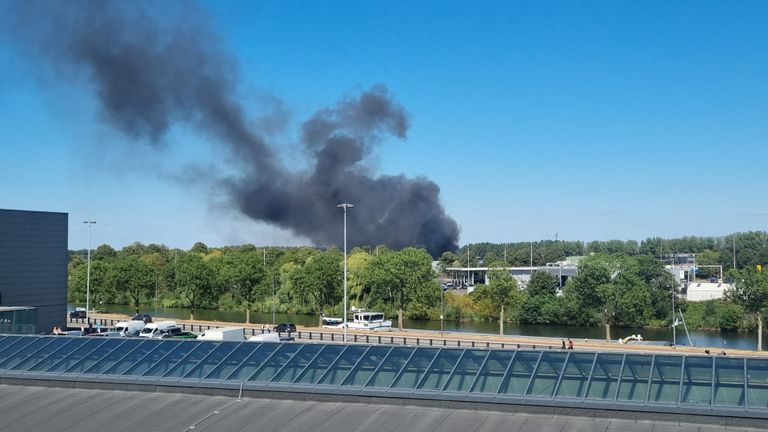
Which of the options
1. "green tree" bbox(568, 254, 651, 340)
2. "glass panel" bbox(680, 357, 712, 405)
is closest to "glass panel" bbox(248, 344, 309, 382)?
"glass panel" bbox(680, 357, 712, 405)

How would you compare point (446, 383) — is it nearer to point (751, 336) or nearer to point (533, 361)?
point (533, 361)

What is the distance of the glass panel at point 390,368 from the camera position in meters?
18.5

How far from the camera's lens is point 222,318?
87.0 metres

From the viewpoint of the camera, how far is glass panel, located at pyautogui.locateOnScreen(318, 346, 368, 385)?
18938 millimetres

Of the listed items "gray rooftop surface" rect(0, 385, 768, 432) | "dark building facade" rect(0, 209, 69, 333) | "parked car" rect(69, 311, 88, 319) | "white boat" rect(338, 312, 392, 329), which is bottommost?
"white boat" rect(338, 312, 392, 329)

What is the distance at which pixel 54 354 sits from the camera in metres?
22.8

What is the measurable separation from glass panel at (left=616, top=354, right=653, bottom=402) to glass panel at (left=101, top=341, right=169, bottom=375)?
44.1ft

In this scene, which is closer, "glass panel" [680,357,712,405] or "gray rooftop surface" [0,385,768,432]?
"gray rooftop surface" [0,385,768,432]

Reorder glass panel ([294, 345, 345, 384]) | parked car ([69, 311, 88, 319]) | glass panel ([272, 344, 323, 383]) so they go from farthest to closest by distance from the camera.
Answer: parked car ([69, 311, 88, 319]) → glass panel ([272, 344, 323, 383]) → glass panel ([294, 345, 345, 384])

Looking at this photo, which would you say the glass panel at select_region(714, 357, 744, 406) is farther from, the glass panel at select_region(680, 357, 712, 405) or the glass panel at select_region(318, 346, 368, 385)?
the glass panel at select_region(318, 346, 368, 385)

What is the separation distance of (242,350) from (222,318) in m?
67.8

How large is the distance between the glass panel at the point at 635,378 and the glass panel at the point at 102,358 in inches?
578

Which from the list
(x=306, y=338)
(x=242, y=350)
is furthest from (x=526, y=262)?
(x=242, y=350)

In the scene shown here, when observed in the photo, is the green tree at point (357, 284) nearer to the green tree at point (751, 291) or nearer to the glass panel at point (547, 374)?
the green tree at point (751, 291)
